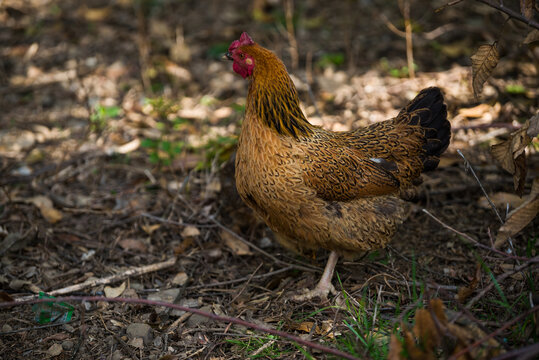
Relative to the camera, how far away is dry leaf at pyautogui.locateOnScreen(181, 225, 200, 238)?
409 centimetres

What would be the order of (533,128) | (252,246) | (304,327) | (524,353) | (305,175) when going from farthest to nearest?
1. (252,246)
2. (305,175)
3. (304,327)
4. (533,128)
5. (524,353)

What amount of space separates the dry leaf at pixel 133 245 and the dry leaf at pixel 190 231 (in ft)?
1.17

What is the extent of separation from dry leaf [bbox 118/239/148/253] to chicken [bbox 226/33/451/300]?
3.88ft

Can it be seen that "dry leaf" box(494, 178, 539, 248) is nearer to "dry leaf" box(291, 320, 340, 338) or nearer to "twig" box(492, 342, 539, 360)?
"twig" box(492, 342, 539, 360)

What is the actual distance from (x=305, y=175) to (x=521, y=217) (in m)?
1.42

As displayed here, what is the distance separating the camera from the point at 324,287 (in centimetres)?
349

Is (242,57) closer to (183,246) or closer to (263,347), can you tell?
(183,246)

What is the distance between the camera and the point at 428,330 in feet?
7.02

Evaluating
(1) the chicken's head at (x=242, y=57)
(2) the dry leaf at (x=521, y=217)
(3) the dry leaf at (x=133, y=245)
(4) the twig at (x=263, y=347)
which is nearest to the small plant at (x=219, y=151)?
(3) the dry leaf at (x=133, y=245)

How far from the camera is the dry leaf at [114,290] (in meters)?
3.44

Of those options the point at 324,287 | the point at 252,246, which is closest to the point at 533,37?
the point at 324,287

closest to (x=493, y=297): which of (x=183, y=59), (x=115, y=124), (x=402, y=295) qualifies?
(x=402, y=295)

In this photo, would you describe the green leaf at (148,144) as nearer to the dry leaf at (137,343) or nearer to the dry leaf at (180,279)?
the dry leaf at (180,279)

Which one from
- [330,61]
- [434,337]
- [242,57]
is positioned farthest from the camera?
[330,61]
